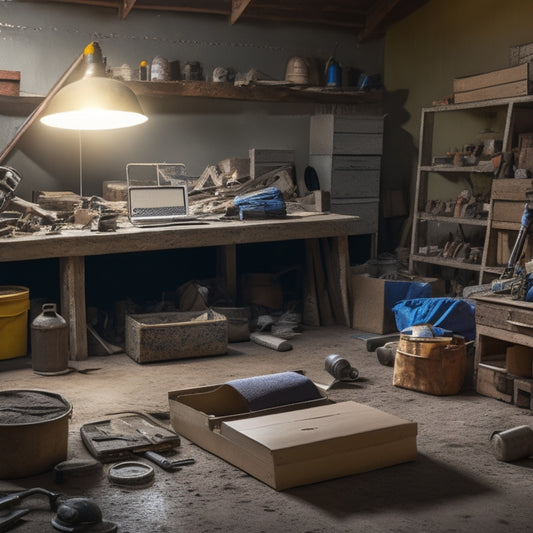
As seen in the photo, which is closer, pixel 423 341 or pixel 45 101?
pixel 423 341

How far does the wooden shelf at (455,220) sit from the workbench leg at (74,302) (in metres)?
3.76

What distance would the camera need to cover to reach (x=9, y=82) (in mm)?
7055

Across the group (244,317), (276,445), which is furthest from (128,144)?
(276,445)

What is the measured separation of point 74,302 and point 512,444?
10.4 ft

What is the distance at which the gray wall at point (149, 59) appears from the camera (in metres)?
7.29

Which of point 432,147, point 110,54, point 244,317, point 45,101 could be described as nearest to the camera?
point 244,317

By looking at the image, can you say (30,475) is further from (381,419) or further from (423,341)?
(423,341)

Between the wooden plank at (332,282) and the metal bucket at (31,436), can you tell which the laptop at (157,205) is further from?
the metal bucket at (31,436)

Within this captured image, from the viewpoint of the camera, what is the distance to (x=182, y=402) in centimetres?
416

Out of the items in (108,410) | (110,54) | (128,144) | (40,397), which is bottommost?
(108,410)

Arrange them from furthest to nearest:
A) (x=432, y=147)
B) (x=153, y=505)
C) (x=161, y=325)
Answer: (x=432, y=147) < (x=161, y=325) < (x=153, y=505)

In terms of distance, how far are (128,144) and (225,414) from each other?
4.25 metres

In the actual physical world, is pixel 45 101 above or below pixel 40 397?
above

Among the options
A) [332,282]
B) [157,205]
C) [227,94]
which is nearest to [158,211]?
[157,205]
